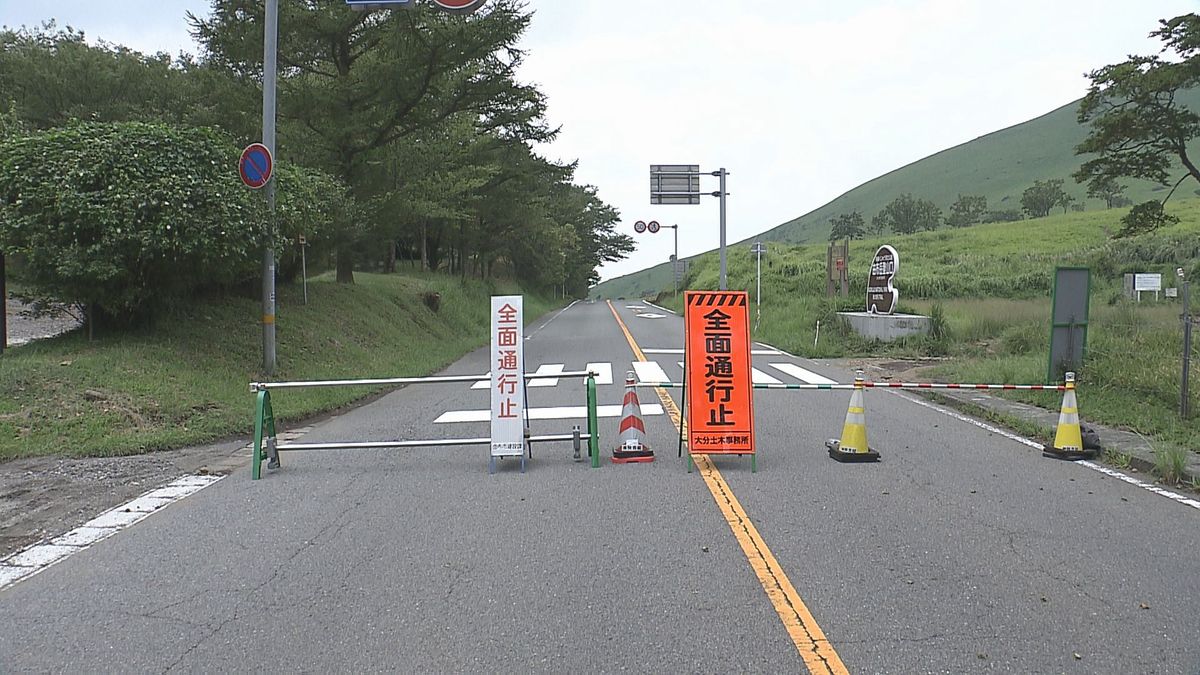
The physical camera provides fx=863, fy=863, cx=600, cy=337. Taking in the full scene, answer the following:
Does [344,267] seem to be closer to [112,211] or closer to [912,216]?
[112,211]

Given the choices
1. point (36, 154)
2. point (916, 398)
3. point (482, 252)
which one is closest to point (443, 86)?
point (36, 154)

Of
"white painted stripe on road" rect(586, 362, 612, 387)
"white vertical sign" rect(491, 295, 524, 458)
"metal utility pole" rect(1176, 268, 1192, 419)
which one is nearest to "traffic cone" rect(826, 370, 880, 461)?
"white vertical sign" rect(491, 295, 524, 458)

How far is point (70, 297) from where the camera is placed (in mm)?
11219

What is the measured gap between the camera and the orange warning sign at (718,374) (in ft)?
25.6

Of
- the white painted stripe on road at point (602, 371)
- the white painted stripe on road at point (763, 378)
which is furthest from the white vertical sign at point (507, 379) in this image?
the white painted stripe on road at point (763, 378)

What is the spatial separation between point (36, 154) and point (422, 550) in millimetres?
8808

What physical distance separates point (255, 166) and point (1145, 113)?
28364 mm

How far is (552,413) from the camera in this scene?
36.6 ft

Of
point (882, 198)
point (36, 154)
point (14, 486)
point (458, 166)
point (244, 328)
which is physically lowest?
point (14, 486)

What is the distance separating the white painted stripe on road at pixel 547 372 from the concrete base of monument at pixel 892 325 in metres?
8.26

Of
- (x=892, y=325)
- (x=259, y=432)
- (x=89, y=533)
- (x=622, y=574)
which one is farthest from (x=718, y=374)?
(x=892, y=325)

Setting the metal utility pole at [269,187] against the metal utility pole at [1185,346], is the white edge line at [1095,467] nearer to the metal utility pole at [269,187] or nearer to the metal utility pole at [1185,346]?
the metal utility pole at [1185,346]

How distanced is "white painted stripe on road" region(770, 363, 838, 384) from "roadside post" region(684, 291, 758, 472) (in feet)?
24.2

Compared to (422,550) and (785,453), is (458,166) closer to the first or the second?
(785,453)
